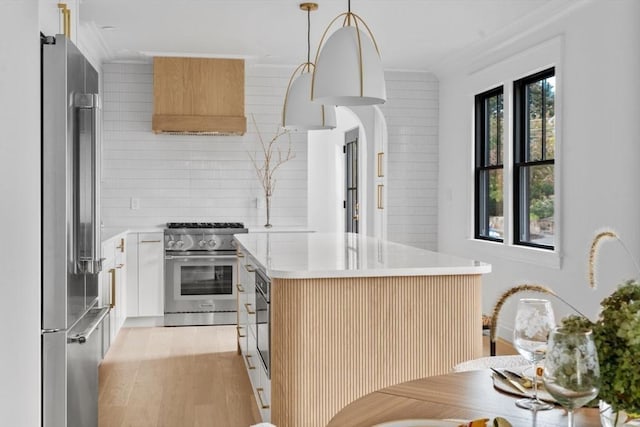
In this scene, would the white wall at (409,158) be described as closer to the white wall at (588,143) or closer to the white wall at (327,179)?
the white wall at (588,143)

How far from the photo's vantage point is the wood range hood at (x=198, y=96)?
623cm

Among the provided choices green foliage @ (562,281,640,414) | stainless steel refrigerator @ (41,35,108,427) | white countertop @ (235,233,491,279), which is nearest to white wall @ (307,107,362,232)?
white countertop @ (235,233,491,279)

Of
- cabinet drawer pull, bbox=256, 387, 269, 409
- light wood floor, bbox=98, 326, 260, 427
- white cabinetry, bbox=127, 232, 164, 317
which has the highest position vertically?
white cabinetry, bbox=127, 232, 164, 317

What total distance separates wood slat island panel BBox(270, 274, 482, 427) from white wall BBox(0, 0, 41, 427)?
972 mm

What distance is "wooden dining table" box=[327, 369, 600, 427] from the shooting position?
1.33m

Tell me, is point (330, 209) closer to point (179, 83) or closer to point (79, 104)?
point (179, 83)

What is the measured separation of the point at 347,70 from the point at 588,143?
209cm

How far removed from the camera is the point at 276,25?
5.29m

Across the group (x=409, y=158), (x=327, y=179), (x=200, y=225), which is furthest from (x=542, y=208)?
(x=327, y=179)

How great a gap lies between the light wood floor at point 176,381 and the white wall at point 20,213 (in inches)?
51.9

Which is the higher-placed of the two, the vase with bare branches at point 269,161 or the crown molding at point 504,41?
the crown molding at point 504,41

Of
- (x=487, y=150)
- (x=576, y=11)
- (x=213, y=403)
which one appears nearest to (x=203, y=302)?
(x=213, y=403)

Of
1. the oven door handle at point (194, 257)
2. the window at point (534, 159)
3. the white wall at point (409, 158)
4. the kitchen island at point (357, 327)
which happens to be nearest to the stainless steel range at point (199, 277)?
the oven door handle at point (194, 257)

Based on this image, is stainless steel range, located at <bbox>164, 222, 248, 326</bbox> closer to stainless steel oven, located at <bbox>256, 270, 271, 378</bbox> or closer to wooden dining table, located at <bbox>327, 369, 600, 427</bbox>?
stainless steel oven, located at <bbox>256, 270, 271, 378</bbox>
